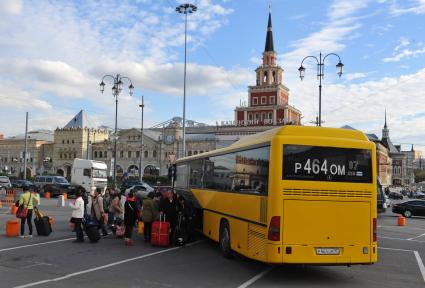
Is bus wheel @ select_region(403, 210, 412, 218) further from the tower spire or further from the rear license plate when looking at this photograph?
the tower spire

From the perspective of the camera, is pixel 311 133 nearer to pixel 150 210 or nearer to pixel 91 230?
pixel 150 210

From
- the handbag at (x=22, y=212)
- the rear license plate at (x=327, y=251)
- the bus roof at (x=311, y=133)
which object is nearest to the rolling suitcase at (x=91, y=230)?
the handbag at (x=22, y=212)

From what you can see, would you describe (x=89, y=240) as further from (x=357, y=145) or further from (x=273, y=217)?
(x=357, y=145)

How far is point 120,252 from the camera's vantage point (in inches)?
551

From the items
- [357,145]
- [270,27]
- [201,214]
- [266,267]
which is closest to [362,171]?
[357,145]

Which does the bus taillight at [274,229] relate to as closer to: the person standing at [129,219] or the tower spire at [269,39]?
the person standing at [129,219]

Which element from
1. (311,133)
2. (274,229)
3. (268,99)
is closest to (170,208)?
(274,229)

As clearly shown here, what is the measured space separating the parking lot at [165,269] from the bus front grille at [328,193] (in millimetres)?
1806

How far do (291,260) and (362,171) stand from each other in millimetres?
2460

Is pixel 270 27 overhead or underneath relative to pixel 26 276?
overhead

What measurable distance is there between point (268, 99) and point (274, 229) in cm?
10845

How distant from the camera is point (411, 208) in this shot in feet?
121

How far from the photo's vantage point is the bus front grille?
400 inches

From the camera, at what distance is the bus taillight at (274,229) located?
9.96m
